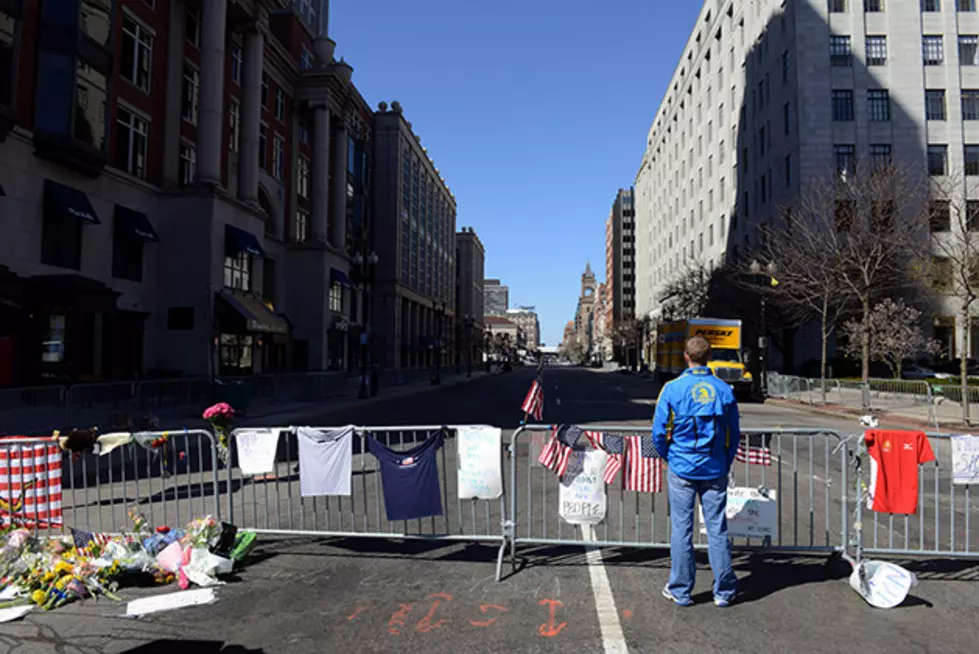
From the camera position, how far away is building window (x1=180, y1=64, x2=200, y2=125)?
29531 mm

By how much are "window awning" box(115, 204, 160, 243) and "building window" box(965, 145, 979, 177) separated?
4849 cm

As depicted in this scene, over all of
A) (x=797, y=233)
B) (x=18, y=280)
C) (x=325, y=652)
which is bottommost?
(x=325, y=652)

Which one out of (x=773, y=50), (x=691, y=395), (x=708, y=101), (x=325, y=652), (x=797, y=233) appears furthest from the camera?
(x=708, y=101)

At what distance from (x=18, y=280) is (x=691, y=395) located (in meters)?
20.9

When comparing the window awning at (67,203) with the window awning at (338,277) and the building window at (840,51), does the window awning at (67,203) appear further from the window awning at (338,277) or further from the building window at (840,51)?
the building window at (840,51)

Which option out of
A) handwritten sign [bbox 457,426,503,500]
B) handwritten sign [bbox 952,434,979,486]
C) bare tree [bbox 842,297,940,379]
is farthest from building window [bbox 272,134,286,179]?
handwritten sign [bbox 952,434,979,486]

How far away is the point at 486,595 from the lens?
5152 millimetres

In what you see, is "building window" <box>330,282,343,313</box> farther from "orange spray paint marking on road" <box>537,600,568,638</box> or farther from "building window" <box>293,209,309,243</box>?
"orange spray paint marking on road" <box>537,600,568,638</box>

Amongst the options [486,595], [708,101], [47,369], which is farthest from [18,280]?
[708,101]

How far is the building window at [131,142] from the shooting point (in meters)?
25.3

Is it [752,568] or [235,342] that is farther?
[235,342]

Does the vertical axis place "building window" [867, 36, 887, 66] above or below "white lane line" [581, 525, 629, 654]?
→ above

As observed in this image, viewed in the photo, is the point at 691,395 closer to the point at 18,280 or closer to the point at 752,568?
the point at 752,568

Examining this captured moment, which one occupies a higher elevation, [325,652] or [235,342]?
[235,342]
